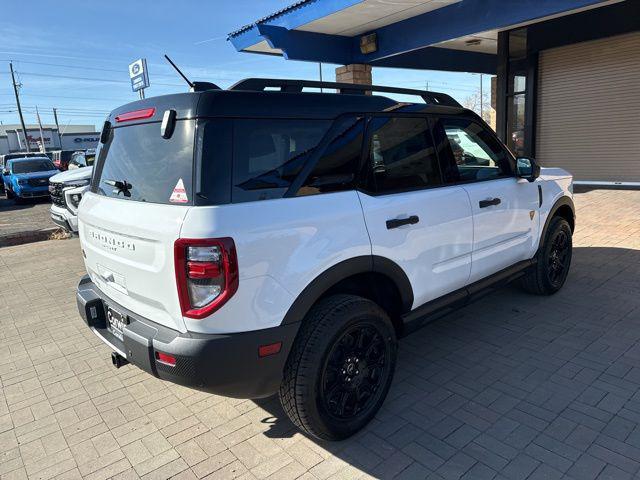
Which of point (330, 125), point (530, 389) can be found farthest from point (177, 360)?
point (530, 389)

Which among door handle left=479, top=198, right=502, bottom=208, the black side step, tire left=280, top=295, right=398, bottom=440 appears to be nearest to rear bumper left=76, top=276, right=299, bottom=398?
tire left=280, top=295, right=398, bottom=440

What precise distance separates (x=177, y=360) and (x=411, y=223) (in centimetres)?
160

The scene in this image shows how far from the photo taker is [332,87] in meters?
3.01

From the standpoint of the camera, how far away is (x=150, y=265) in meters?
2.45

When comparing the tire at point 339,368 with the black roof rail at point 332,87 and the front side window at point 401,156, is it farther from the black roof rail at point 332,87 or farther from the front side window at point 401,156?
the black roof rail at point 332,87

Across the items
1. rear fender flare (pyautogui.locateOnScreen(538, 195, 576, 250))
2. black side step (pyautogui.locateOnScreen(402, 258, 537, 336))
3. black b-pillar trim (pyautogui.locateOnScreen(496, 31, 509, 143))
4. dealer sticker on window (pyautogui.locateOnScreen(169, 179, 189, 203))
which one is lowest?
black side step (pyautogui.locateOnScreen(402, 258, 537, 336))

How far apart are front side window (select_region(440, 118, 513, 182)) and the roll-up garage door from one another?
10.0 m

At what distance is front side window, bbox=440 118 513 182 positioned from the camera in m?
3.62

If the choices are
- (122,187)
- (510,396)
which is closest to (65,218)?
(122,187)

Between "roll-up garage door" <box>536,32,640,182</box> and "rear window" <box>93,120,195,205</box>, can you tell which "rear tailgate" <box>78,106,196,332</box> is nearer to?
"rear window" <box>93,120,195,205</box>

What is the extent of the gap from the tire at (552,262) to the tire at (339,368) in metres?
2.35

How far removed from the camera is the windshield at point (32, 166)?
18141 millimetres

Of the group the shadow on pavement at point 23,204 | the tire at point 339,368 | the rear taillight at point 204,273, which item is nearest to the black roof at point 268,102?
the rear taillight at point 204,273

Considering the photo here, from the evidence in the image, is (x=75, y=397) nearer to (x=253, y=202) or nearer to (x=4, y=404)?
(x=4, y=404)
